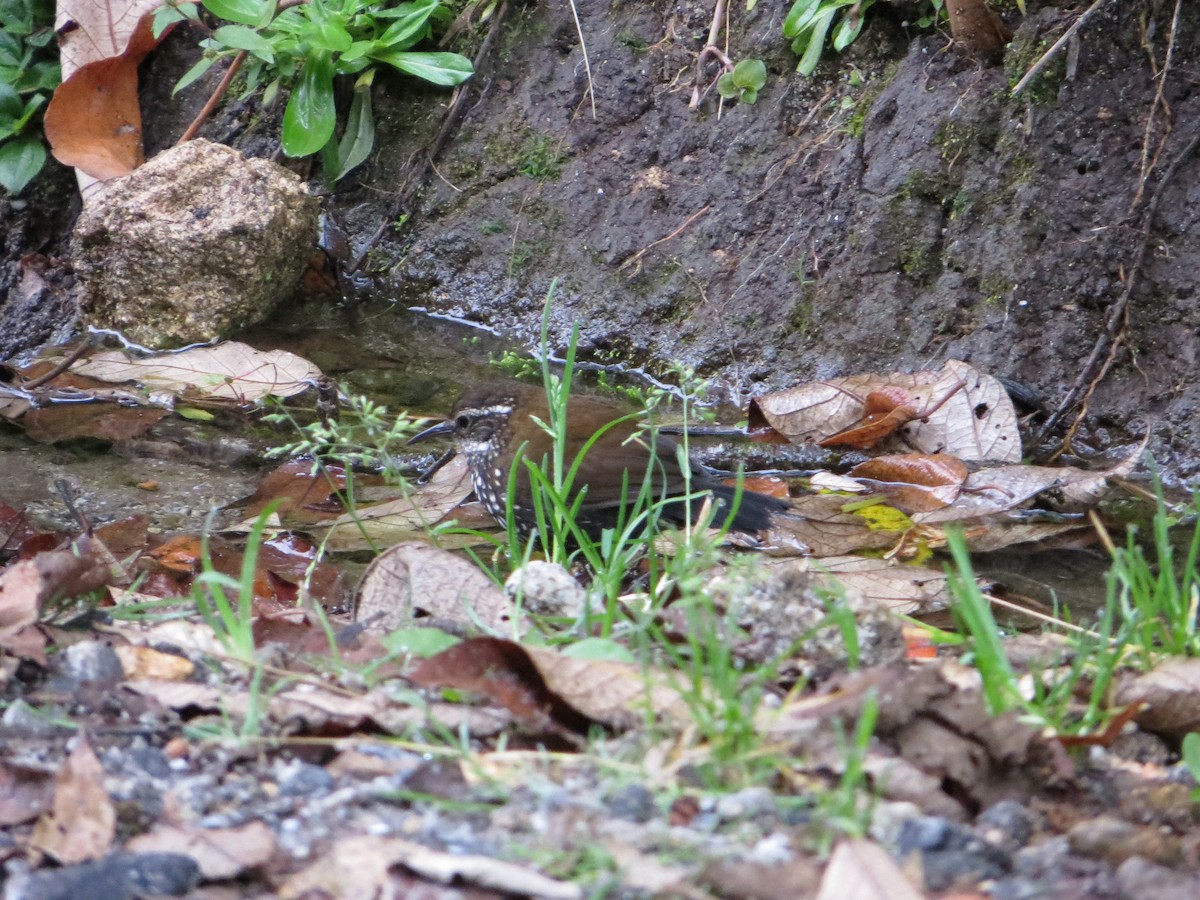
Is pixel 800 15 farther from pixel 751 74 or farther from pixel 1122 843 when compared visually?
pixel 1122 843

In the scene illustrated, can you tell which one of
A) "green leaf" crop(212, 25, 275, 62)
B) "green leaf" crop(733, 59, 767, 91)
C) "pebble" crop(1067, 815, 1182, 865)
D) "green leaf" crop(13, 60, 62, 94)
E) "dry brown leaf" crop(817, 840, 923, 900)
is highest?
"green leaf" crop(733, 59, 767, 91)

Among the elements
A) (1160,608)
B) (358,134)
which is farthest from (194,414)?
(1160,608)

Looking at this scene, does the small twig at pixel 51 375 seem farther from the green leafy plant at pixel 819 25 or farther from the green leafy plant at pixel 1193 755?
the green leafy plant at pixel 1193 755

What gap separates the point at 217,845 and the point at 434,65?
245 inches

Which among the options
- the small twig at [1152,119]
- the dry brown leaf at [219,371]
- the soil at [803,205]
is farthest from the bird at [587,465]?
the small twig at [1152,119]

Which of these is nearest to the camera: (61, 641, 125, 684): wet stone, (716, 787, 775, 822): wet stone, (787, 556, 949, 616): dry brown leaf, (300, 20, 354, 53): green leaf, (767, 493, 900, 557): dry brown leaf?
(716, 787, 775, 822): wet stone

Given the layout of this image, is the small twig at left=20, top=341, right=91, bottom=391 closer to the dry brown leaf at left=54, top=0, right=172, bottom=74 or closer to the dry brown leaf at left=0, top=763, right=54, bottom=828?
the dry brown leaf at left=54, top=0, right=172, bottom=74

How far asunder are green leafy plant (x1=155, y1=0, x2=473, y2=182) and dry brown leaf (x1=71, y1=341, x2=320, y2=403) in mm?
1428

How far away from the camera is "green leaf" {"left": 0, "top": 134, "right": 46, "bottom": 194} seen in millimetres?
8023

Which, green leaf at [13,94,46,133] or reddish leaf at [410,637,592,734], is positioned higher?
reddish leaf at [410,637,592,734]

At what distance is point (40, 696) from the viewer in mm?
2695

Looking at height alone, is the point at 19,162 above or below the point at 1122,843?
below

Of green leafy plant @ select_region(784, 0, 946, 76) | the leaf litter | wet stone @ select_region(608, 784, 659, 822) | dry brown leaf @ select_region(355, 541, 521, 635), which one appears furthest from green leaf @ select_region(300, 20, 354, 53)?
wet stone @ select_region(608, 784, 659, 822)

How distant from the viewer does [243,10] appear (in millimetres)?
7570
